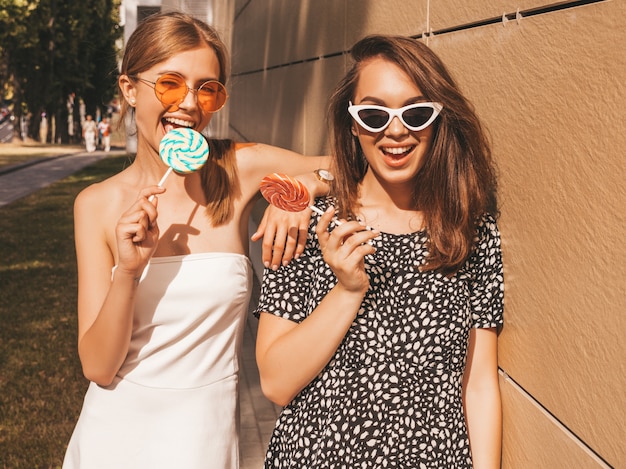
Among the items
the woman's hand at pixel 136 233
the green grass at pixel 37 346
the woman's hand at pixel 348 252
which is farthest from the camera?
the green grass at pixel 37 346

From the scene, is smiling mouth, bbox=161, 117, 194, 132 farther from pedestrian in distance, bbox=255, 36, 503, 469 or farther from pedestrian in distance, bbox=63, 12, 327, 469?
pedestrian in distance, bbox=255, 36, 503, 469

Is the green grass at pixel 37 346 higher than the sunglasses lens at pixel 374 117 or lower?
lower

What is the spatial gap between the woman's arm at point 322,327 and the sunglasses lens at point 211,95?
756mm

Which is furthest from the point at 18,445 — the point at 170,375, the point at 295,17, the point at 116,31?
the point at 116,31

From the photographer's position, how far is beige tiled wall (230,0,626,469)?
1.80 metres

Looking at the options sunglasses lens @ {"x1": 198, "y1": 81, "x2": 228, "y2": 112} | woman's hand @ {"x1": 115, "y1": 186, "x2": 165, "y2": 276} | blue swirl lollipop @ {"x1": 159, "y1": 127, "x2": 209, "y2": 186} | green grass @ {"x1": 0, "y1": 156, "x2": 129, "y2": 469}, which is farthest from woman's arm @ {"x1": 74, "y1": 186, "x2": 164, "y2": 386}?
green grass @ {"x1": 0, "y1": 156, "x2": 129, "y2": 469}

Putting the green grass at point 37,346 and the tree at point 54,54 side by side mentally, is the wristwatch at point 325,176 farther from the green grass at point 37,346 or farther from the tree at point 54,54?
the tree at point 54,54

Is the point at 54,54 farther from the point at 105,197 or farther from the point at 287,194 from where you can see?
the point at 287,194

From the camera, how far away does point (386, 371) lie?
2.15m

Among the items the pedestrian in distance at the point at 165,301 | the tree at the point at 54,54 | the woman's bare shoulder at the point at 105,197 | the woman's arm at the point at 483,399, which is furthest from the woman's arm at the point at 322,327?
the tree at the point at 54,54

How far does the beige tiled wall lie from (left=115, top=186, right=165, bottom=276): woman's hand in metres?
1.14

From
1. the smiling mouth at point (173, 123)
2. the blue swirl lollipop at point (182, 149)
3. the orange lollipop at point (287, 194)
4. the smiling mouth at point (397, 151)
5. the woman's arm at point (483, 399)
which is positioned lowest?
the woman's arm at point (483, 399)

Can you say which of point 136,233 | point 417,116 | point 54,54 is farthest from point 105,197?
point 54,54

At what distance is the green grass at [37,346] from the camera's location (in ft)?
17.1
